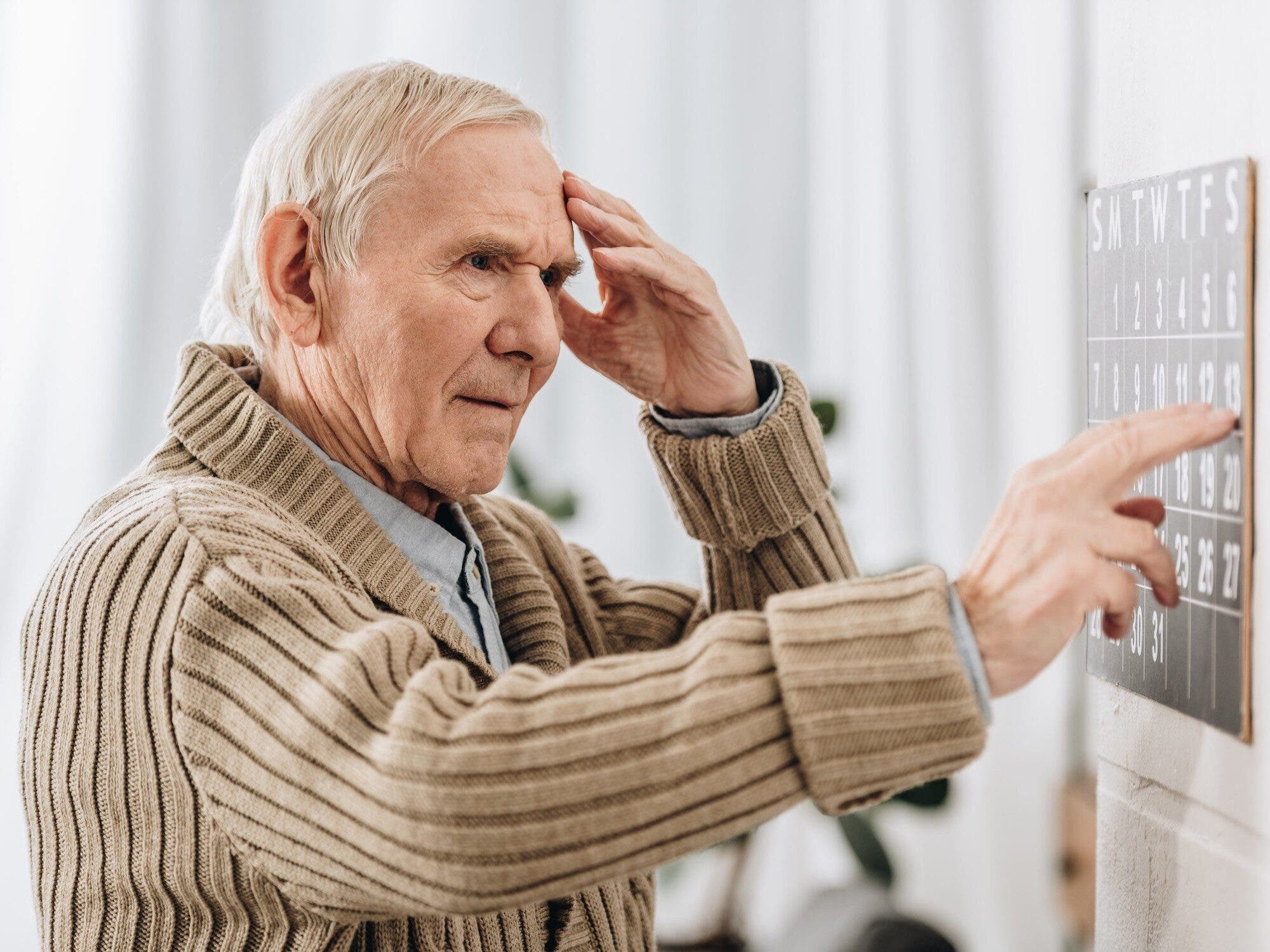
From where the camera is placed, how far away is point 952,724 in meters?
0.70

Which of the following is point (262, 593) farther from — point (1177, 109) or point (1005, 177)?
point (1005, 177)

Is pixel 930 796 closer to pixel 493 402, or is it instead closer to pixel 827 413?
pixel 827 413

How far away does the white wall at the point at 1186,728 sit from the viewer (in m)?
0.76

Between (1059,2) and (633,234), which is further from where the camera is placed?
(1059,2)

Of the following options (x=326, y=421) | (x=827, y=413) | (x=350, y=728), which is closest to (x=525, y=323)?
(x=326, y=421)

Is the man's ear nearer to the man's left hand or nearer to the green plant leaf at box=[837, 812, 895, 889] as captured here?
the man's left hand

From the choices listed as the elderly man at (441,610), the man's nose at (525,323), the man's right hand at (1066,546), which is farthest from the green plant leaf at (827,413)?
the man's right hand at (1066,546)

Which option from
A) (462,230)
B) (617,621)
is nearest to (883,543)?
(617,621)

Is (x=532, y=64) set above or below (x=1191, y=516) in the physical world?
above

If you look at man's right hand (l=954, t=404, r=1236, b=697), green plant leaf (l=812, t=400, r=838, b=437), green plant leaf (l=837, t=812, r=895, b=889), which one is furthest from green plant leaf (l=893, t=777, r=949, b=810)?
man's right hand (l=954, t=404, r=1236, b=697)

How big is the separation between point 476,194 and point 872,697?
0.60m

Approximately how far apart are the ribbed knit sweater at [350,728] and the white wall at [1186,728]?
0.24 metres

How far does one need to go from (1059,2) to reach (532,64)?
1024mm

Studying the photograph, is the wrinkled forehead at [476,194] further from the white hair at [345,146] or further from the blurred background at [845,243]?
the blurred background at [845,243]
